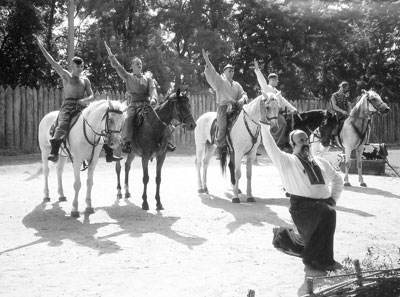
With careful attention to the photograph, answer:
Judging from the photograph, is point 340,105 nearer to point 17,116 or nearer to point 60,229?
point 60,229

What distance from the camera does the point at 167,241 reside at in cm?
767

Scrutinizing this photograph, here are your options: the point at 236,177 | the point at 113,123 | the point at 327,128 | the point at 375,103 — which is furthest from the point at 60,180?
the point at 375,103

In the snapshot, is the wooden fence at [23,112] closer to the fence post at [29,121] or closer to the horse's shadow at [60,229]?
the fence post at [29,121]

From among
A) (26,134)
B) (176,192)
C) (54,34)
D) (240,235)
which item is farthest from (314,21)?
(240,235)

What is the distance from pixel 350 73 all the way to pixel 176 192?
24254 mm

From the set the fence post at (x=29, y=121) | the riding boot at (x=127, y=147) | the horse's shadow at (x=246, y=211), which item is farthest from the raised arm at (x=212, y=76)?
the fence post at (x=29, y=121)

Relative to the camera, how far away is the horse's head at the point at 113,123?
9.10 meters

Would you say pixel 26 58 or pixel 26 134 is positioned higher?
pixel 26 58

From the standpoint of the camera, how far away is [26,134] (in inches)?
800

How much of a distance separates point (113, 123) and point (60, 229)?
1946 mm

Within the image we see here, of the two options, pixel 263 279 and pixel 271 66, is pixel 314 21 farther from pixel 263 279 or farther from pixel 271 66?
pixel 263 279

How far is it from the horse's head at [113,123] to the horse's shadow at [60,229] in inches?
54.6

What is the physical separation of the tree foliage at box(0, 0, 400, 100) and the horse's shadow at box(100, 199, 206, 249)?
1605cm

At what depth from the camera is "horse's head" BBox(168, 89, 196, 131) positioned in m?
10.1
